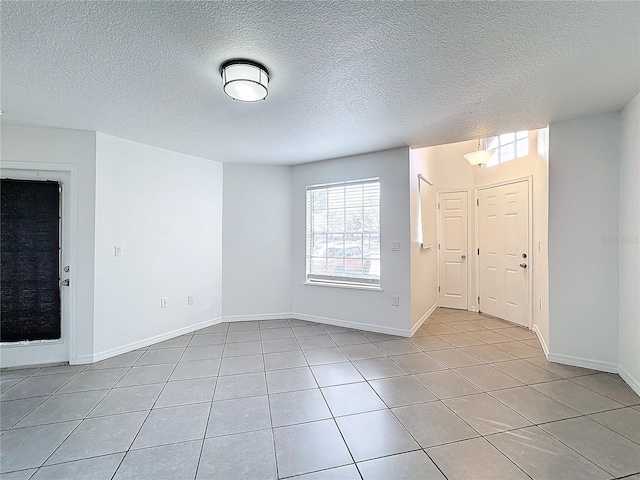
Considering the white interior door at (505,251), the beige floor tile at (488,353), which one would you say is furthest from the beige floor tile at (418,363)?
the white interior door at (505,251)

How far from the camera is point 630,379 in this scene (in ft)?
8.11

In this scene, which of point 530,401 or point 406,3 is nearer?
point 406,3

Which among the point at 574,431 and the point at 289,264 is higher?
the point at 289,264

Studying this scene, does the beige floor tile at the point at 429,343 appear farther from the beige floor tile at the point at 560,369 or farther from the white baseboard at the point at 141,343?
the white baseboard at the point at 141,343

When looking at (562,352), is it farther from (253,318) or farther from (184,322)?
(184,322)

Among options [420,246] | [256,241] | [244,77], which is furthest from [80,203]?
[420,246]

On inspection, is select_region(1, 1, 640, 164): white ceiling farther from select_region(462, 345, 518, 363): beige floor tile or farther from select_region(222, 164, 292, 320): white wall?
select_region(462, 345, 518, 363): beige floor tile

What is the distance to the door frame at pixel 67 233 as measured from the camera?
118 inches

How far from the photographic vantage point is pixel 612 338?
107 inches

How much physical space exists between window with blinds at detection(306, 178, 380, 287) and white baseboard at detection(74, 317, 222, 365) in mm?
1685

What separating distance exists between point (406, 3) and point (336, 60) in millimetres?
543

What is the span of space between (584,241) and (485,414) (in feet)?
6.52

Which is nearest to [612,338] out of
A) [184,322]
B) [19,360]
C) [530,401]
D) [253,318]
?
[530,401]

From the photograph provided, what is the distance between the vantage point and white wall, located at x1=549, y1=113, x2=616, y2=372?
2.72 metres
